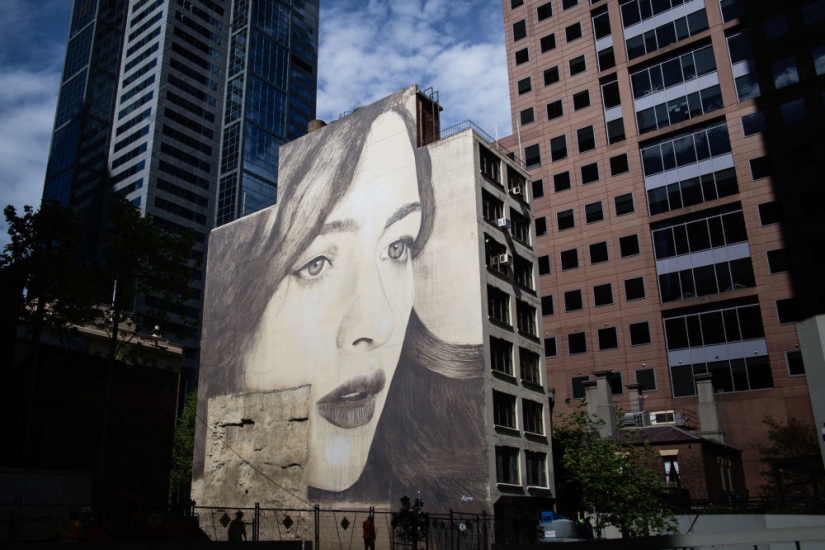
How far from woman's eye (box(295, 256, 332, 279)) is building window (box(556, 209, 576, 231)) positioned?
91.3ft

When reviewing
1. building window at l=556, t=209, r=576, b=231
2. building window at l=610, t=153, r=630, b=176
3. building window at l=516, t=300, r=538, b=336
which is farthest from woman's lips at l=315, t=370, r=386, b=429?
building window at l=610, t=153, r=630, b=176

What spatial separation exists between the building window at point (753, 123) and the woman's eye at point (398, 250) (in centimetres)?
3365

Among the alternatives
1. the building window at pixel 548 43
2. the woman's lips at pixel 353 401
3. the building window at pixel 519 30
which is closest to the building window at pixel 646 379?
the woman's lips at pixel 353 401

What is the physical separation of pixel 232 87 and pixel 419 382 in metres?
120

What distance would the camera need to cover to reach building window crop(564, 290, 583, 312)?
6500 centimetres

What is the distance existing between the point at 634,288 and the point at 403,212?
1033 inches

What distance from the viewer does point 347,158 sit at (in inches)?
2032

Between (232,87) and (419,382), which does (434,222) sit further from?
(232,87)

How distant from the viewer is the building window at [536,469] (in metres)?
42.3

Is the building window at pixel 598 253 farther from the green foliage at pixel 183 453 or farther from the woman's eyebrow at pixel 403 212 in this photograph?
the green foliage at pixel 183 453

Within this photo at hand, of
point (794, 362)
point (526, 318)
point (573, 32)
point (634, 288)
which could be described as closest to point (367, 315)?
point (526, 318)

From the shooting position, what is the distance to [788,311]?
54094mm

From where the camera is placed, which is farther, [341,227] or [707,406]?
[707,406]

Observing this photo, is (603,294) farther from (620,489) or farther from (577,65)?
(620,489)
